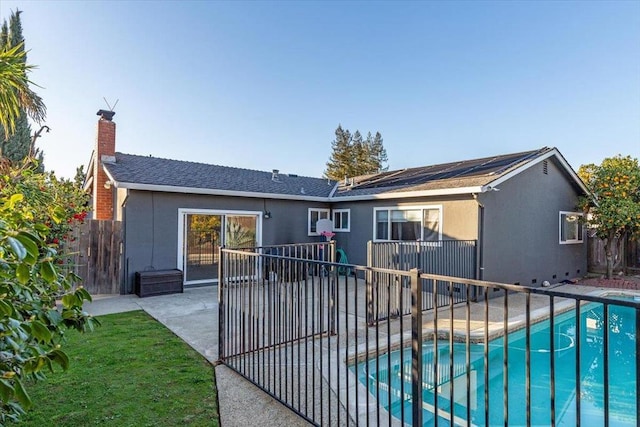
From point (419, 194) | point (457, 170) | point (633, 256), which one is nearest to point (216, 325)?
point (419, 194)

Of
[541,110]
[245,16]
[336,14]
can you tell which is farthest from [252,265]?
[541,110]

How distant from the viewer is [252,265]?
4312 mm

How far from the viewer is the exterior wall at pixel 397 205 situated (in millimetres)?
9523

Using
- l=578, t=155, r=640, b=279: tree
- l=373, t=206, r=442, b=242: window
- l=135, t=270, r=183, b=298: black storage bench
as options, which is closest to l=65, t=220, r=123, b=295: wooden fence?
l=135, t=270, r=183, b=298: black storage bench

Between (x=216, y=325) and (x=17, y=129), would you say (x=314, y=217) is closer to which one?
(x=216, y=325)

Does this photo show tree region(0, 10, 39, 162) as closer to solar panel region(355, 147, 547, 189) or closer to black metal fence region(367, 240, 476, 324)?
solar panel region(355, 147, 547, 189)

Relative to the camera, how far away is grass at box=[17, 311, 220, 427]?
327 centimetres

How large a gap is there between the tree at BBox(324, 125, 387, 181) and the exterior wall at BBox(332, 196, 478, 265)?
25.7 meters

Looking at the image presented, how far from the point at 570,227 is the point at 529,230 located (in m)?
3.29

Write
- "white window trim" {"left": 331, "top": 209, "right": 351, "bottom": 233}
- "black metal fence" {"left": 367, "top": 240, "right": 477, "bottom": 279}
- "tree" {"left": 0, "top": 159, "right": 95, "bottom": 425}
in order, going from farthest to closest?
1. "white window trim" {"left": 331, "top": 209, "right": 351, "bottom": 233}
2. "black metal fence" {"left": 367, "top": 240, "right": 477, "bottom": 279}
3. "tree" {"left": 0, "top": 159, "right": 95, "bottom": 425}

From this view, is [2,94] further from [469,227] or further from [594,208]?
[594,208]

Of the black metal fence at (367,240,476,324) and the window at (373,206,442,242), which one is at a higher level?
the window at (373,206,442,242)

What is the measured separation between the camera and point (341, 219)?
44.6 ft

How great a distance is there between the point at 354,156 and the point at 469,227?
30.4 metres
